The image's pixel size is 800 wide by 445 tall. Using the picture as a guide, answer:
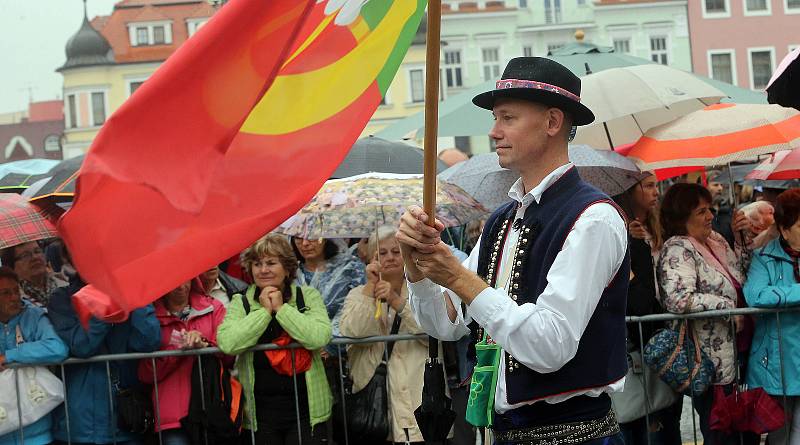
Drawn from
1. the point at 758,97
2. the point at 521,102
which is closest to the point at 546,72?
the point at 521,102

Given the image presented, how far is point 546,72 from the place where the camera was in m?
3.89

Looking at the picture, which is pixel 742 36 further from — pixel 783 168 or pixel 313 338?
pixel 313 338

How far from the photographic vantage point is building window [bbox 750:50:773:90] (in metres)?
58.4

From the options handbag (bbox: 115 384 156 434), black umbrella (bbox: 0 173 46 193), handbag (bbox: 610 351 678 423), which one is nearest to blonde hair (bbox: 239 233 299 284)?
handbag (bbox: 115 384 156 434)

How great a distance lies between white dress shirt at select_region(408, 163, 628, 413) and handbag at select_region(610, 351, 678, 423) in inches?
122

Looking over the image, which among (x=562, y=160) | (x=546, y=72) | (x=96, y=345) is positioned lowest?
(x=96, y=345)

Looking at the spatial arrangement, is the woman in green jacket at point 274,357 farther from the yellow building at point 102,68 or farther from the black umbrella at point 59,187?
the yellow building at point 102,68

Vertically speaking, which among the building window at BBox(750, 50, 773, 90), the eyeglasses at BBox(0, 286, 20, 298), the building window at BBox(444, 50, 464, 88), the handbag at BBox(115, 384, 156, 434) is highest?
the building window at BBox(444, 50, 464, 88)

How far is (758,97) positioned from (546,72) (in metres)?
5.97

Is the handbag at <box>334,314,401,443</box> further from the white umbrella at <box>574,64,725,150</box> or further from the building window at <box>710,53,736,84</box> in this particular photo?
the building window at <box>710,53,736,84</box>

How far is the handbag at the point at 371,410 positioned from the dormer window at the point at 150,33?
60.4 meters

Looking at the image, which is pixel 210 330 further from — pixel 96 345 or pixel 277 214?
pixel 277 214

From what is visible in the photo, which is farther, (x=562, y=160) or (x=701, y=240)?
(x=701, y=240)

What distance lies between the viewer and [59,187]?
673cm
